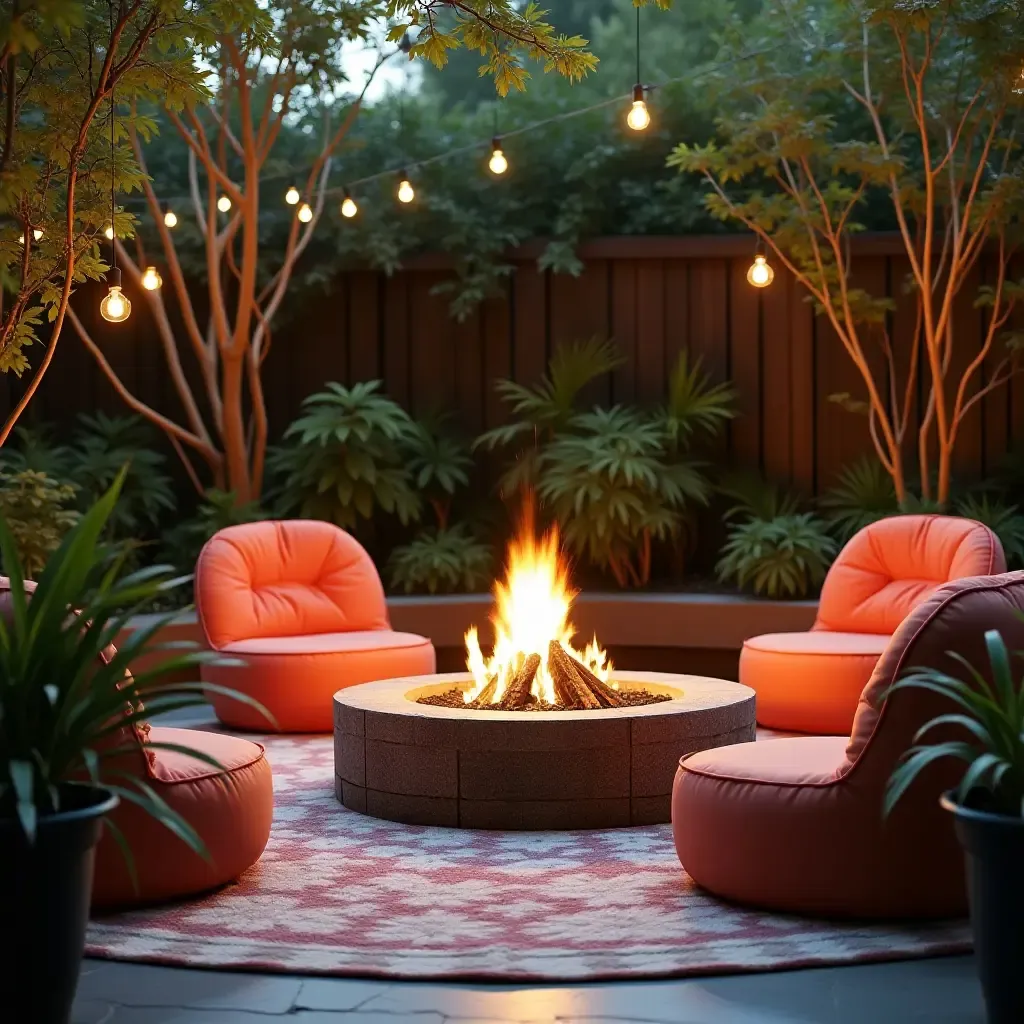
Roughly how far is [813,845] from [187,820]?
1.63 meters

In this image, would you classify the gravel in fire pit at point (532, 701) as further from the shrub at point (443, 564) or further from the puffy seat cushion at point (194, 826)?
the shrub at point (443, 564)

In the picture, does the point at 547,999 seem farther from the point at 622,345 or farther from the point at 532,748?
the point at 622,345

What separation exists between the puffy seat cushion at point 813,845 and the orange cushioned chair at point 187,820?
4.01ft

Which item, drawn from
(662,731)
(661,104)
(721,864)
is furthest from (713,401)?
(721,864)

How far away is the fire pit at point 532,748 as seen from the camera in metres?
4.88

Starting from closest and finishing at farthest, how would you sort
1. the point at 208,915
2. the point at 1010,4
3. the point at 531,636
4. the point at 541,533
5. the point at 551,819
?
the point at 208,915 → the point at 551,819 → the point at 531,636 → the point at 1010,4 → the point at 541,533

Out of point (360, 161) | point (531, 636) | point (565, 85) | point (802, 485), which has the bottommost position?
point (531, 636)

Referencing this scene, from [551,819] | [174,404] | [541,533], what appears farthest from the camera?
[174,404]

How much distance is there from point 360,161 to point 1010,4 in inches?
176

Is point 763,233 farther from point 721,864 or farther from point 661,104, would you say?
point 721,864

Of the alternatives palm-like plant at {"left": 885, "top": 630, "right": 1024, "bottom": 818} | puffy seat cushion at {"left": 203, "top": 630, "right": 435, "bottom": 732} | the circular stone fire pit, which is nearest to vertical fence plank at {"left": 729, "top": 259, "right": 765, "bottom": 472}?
puffy seat cushion at {"left": 203, "top": 630, "right": 435, "bottom": 732}

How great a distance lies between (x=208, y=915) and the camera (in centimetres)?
388

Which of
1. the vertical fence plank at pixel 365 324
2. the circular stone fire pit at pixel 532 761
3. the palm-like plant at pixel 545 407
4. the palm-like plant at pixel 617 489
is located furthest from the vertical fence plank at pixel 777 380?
the circular stone fire pit at pixel 532 761

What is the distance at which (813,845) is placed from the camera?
12.3 ft
